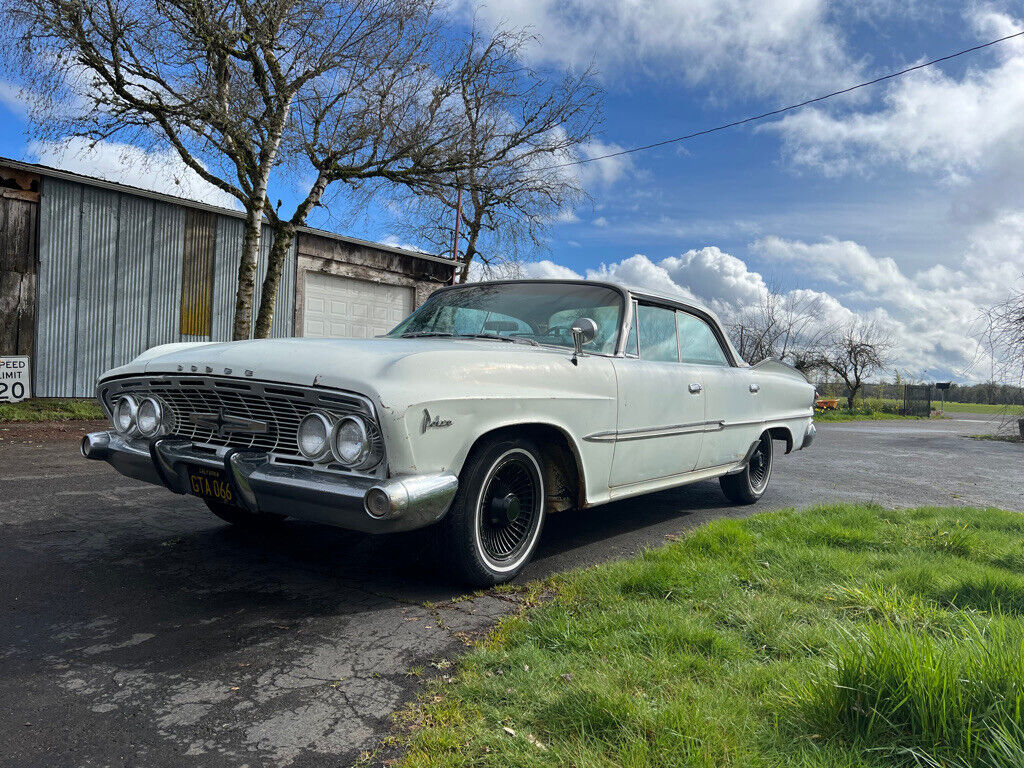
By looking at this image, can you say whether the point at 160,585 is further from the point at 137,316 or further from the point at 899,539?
the point at 137,316

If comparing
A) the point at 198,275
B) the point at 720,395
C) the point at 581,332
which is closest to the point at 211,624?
the point at 581,332

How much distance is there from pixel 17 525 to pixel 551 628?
338 centimetres

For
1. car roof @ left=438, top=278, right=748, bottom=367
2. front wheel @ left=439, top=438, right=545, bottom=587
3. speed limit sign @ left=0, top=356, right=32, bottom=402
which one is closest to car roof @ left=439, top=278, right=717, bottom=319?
car roof @ left=438, top=278, right=748, bottom=367

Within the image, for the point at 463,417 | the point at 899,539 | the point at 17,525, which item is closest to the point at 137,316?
the point at 17,525

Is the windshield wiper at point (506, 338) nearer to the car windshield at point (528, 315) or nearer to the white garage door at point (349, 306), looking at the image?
the car windshield at point (528, 315)

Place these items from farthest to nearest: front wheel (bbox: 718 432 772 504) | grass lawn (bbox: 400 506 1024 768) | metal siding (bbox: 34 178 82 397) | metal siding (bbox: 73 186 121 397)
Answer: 1. metal siding (bbox: 73 186 121 397)
2. metal siding (bbox: 34 178 82 397)
3. front wheel (bbox: 718 432 772 504)
4. grass lawn (bbox: 400 506 1024 768)

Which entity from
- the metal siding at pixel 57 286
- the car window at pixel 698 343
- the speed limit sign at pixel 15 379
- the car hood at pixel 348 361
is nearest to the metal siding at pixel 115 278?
the metal siding at pixel 57 286

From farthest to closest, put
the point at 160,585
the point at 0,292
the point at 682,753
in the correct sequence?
the point at 0,292 < the point at 160,585 < the point at 682,753

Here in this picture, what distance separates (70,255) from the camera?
11305 mm

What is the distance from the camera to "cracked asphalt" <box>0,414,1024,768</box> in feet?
6.43

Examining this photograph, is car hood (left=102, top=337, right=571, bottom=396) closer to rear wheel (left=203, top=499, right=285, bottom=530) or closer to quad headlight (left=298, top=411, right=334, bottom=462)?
quad headlight (left=298, top=411, right=334, bottom=462)

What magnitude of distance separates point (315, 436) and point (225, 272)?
468 inches

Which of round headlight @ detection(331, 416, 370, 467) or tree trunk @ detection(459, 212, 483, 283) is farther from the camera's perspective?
tree trunk @ detection(459, 212, 483, 283)

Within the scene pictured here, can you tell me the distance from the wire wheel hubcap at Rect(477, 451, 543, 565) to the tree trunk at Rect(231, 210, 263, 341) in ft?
31.2
